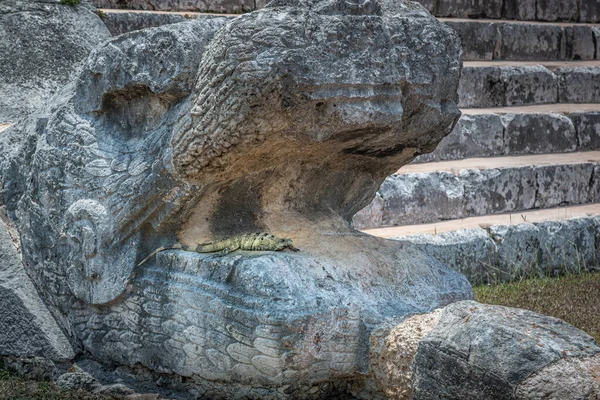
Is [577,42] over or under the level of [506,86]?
over

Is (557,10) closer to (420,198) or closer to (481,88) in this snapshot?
(481,88)

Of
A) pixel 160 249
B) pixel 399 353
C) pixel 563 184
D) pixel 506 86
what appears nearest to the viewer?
pixel 399 353

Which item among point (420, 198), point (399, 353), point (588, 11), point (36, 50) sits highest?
point (36, 50)

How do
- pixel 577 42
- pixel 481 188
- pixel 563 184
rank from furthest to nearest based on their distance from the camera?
pixel 577 42, pixel 563 184, pixel 481 188

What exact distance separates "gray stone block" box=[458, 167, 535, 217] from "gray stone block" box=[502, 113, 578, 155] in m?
0.42

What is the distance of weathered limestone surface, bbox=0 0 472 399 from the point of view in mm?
2709

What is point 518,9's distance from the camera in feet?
25.1

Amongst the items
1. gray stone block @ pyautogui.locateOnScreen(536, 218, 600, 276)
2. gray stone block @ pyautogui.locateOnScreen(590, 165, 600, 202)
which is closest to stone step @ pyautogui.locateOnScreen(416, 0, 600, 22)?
gray stone block @ pyautogui.locateOnScreen(590, 165, 600, 202)

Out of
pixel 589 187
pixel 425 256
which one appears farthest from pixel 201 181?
pixel 589 187

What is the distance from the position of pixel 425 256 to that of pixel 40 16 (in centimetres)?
224

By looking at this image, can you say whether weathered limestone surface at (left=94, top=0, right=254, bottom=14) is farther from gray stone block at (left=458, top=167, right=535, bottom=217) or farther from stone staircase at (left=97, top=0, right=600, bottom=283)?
gray stone block at (left=458, top=167, right=535, bottom=217)

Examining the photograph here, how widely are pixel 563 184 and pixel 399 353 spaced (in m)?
4.03

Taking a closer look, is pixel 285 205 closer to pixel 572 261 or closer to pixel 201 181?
pixel 201 181

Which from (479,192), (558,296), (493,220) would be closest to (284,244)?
(558,296)
